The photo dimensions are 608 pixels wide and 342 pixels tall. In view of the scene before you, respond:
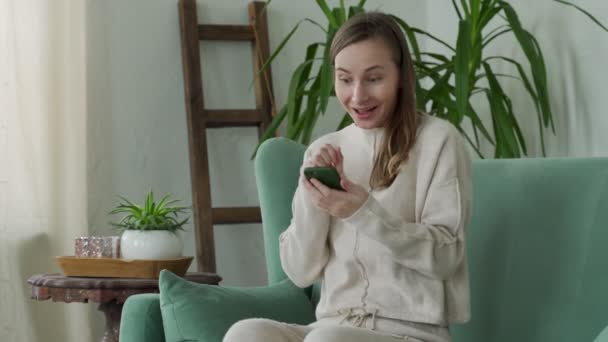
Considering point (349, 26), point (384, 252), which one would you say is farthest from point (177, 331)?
point (349, 26)

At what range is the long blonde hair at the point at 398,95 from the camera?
1480 mm

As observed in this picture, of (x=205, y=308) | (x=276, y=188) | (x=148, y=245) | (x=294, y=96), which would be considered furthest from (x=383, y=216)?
(x=294, y=96)

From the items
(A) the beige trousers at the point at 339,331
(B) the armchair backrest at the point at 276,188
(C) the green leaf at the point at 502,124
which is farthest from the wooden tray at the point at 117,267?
(C) the green leaf at the point at 502,124

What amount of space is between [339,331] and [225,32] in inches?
76.6

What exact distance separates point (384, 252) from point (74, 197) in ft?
5.18

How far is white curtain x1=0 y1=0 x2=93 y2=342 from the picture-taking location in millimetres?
2668

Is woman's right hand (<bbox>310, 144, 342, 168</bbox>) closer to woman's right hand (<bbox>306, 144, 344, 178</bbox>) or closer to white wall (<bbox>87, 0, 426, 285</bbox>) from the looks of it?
woman's right hand (<bbox>306, 144, 344, 178</bbox>)

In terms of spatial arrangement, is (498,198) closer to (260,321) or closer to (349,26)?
(349,26)

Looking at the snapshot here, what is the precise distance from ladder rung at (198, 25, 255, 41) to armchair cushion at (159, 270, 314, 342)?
151cm

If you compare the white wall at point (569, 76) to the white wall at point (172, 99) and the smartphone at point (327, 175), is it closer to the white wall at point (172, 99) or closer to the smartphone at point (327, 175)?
the white wall at point (172, 99)

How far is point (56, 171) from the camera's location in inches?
109

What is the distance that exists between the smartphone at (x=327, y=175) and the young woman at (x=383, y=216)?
0.04ft

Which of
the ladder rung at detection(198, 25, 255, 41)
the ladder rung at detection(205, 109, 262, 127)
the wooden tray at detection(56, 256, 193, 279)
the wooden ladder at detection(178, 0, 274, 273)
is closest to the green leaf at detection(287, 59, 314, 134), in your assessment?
the wooden ladder at detection(178, 0, 274, 273)

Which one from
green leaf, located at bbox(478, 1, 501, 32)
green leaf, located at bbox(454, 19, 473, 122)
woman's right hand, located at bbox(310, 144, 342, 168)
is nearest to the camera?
woman's right hand, located at bbox(310, 144, 342, 168)
